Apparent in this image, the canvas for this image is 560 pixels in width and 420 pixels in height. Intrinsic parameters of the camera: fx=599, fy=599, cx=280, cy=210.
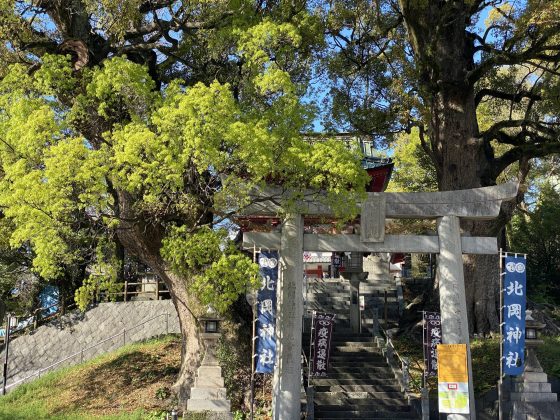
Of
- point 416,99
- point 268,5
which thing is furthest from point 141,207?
point 416,99

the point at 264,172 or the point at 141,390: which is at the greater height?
the point at 264,172

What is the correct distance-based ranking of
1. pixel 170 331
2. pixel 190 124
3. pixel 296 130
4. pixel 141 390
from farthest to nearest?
pixel 170 331
pixel 141 390
pixel 296 130
pixel 190 124

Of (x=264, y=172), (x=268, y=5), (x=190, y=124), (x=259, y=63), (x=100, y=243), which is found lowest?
(x=100, y=243)

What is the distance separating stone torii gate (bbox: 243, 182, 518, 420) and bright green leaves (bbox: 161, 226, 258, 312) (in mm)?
1719

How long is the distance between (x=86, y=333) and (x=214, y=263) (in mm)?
12575

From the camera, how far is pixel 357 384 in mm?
15289

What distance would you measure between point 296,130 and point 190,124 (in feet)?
7.75

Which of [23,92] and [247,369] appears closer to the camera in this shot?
[23,92]

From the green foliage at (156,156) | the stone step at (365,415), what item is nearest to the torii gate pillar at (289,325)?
the green foliage at (156,156)

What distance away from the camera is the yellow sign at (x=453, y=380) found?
11.1m

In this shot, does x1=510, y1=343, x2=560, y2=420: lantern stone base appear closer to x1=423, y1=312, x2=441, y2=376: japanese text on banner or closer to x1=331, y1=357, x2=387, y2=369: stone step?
x1=423, y1=312, x2=441, y2=376: japanese text on banner

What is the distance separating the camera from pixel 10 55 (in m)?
13.6

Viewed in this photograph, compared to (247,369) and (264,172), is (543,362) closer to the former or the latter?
(247,369)

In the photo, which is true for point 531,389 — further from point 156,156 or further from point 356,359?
point 156,156
